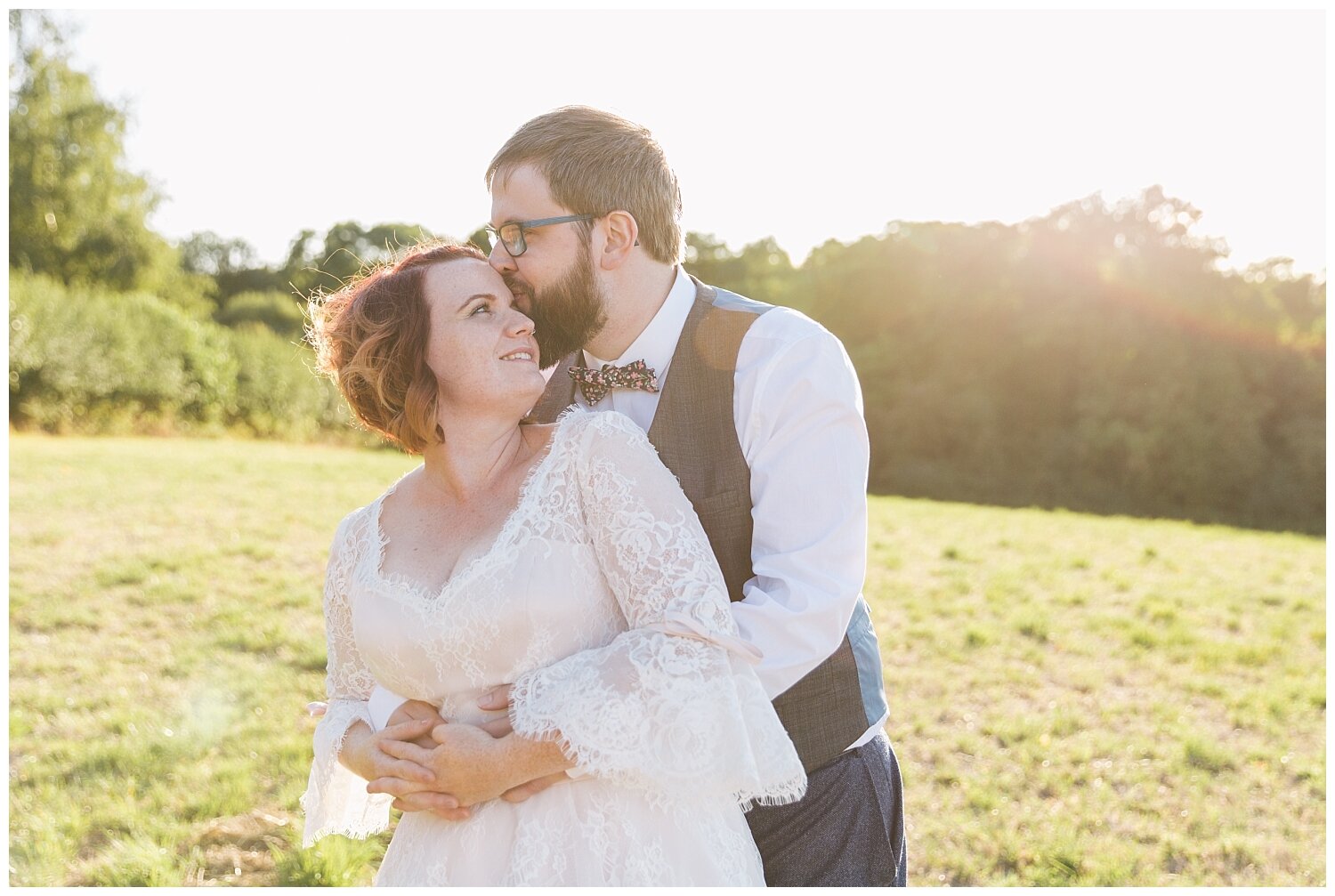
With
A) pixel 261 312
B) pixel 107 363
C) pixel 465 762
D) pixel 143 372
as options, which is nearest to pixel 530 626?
pixel 465 762

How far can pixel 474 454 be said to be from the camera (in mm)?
2414

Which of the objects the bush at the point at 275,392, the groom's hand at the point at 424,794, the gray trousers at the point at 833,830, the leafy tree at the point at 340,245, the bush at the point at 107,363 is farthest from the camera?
the leafy tree at the point at 340,245

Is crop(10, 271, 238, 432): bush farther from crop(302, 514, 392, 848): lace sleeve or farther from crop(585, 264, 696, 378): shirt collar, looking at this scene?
crop(585, 264, 696, 378): shirt collar

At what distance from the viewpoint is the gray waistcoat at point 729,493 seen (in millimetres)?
2514

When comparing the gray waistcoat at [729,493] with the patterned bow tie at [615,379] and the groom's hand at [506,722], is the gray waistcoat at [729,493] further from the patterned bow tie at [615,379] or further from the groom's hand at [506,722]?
the groom's hand at [506,722]

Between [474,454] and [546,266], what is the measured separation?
60 centimetres

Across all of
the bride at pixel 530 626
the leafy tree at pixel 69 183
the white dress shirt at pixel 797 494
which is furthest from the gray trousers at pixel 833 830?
the leafy tree at pixel 69 183

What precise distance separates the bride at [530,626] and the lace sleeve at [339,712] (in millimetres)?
15

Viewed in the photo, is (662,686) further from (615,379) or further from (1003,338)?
(1003,338)

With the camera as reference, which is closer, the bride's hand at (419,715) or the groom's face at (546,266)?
the bride's hand at (419,715)

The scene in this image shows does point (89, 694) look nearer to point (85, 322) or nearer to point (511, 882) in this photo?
point (511, 882)

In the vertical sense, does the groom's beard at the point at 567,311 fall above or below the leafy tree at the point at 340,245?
below

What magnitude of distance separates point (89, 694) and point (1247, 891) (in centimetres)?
574

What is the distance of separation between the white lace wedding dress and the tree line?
69.8 ft
